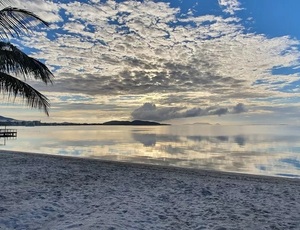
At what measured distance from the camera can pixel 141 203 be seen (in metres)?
7.19

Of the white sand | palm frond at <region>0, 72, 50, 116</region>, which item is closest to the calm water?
the white sand

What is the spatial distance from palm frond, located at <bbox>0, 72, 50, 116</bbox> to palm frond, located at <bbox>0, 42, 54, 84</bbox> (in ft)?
0.75

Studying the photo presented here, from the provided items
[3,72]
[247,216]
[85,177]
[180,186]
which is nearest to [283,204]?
[247,216]

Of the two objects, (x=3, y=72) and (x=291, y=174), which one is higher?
(x=3, y=72)

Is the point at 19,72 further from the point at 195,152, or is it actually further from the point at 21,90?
the point at 195,152

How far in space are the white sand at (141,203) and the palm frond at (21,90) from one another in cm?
265

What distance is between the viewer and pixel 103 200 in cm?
739

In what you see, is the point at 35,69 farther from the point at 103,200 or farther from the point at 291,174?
the point at 291,174

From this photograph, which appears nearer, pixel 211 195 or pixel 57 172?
pixel 211 195

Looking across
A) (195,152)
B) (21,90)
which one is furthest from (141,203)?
(195,152)

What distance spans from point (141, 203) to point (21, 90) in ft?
17.5

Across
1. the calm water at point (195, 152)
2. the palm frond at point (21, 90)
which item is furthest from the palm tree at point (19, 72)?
the calm water at point (195, 152)

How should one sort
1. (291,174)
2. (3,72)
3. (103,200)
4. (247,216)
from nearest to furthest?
(247,216) → (103,200) → (3,72) → (291,174)

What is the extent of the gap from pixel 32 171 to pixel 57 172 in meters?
1.02
